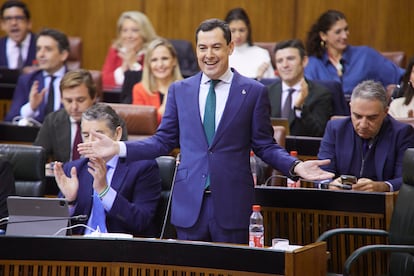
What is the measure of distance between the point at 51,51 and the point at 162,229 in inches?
124

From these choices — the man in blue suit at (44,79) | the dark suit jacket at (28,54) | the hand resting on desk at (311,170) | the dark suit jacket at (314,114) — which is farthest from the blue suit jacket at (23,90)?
the hand resting on desk at (311,170)

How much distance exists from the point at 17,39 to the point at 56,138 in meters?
3.07

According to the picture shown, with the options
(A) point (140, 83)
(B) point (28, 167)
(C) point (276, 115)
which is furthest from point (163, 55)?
(B) point (28, 167)

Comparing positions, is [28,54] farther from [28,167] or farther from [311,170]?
[311,170]

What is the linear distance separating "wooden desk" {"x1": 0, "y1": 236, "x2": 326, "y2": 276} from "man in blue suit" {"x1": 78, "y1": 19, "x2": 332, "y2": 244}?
0.41 meters

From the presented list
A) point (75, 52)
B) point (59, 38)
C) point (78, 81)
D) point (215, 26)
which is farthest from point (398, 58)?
point (215, 26)

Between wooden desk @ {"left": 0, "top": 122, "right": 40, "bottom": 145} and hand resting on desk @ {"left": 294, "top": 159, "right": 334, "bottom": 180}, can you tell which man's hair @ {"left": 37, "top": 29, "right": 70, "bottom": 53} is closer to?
wooden desk @ {"left": 0, "top": 122, "right": 40, "bottom": 145}

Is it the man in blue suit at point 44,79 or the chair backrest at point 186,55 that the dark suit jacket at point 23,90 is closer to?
the man in blue suit at point 44,79

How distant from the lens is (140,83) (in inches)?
285

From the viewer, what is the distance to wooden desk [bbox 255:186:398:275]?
470cm

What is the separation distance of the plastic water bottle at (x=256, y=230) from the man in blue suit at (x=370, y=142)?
862 millimetres

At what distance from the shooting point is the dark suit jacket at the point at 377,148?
16.6ft

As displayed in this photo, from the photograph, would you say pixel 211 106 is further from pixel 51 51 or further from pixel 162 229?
pixel 51 51

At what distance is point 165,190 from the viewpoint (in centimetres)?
491
